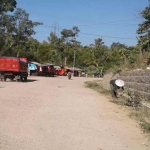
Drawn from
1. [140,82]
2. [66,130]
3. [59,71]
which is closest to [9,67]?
[140,82]

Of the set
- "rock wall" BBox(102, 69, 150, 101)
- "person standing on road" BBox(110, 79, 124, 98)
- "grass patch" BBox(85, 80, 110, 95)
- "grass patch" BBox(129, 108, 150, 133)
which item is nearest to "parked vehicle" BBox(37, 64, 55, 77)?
"grass patch" BBox(85, 80, 110, 95)

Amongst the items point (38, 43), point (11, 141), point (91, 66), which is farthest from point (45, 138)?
point (38, 43)

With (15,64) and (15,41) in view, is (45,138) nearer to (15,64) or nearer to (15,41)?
(15,64)

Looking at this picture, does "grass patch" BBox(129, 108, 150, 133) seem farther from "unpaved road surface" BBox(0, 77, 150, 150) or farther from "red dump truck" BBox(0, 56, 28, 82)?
"red dump truck" BBox(0, 56, 28, 82)

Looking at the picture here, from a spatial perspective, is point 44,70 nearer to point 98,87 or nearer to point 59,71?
point 59,71

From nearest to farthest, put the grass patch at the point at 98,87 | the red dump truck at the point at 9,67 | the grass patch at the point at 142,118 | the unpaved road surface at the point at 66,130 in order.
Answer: the unpaved road surface at the point at 66,130, the grass patch at the point at 142,118, the grass patch at the point at 98,87, the red dump truck at the point at 9,67

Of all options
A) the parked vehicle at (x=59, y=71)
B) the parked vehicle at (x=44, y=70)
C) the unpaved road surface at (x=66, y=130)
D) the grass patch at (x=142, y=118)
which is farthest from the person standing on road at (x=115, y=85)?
the parked vehicle at (x=59, y=71)

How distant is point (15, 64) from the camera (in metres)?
28.8

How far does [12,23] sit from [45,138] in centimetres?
4821

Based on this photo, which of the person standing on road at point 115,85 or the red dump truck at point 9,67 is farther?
the red dump truck at point 9,67

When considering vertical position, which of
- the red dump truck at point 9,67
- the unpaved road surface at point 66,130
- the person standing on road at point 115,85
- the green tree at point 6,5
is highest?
the green tree at point 6,5

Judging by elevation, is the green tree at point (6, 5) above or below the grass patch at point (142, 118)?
above

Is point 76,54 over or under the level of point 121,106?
over

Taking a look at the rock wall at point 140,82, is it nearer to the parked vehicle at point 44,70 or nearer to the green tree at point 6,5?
the green tree at point 6,5
